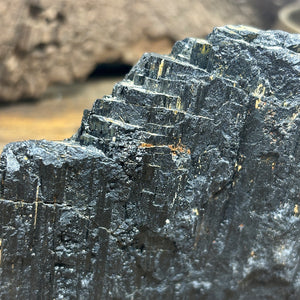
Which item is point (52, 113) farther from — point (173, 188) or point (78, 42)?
point (173, 188)

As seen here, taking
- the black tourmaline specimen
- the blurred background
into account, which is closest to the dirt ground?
the blurred background

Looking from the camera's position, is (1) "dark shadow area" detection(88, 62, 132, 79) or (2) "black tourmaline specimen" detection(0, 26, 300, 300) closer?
(2) "black tourmaline specimen" detection(0, 26, 300, 300)

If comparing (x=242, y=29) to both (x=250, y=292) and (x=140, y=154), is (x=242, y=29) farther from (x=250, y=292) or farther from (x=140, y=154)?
(x=250, y=292)

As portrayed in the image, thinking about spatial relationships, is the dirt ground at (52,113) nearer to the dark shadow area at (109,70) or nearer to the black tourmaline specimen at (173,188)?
the dark shadow area at (109,70)

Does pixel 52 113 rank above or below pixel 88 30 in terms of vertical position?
below

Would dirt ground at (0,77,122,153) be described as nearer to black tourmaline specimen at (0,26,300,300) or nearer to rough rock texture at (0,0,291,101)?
rough rock texture at (0,0,291,101)

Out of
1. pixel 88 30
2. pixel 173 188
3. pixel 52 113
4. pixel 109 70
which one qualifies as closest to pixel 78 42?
pixel 88 30

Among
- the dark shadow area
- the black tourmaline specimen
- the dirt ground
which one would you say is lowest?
the black tourmaline specimen

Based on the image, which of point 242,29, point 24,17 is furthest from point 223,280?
point 24,17
